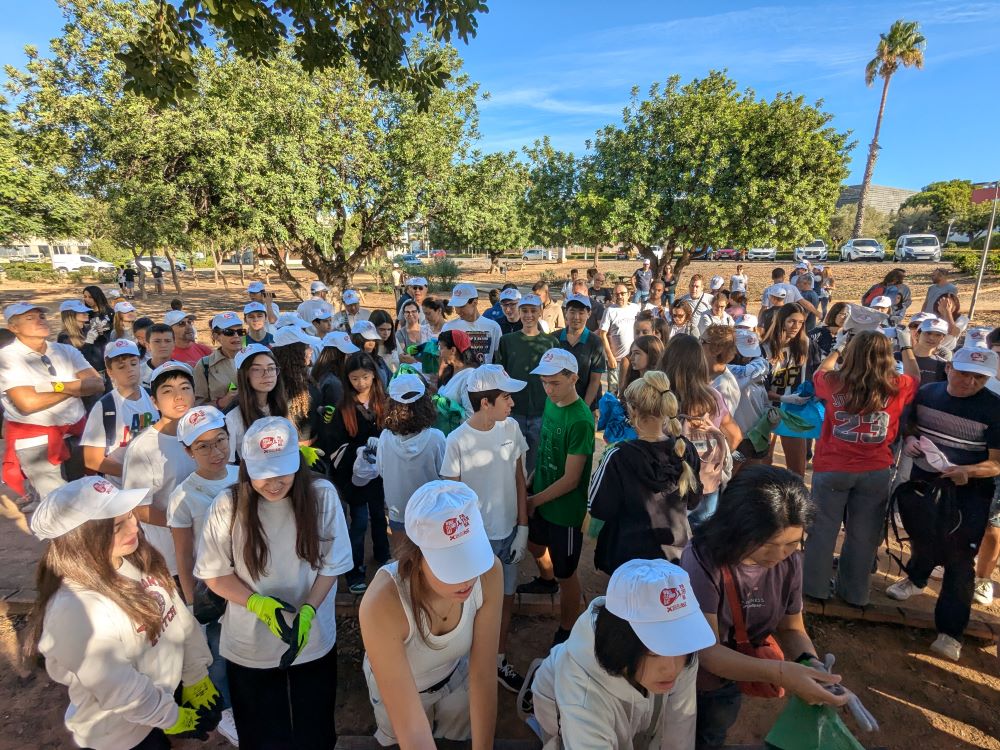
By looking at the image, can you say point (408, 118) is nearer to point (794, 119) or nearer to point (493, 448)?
point (794, 119)

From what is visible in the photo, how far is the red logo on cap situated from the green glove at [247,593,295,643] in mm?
659

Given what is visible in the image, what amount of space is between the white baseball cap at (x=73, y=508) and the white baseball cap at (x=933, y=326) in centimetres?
651

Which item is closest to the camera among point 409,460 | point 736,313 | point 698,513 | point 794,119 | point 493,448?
point 493,448

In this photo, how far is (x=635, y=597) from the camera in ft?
5.25

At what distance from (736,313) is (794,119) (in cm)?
1210

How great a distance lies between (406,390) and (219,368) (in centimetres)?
274

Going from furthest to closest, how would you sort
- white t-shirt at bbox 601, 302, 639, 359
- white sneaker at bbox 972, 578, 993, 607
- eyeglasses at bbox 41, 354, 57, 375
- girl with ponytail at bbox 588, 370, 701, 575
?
1. white t-shirt at bbox 601, 302, 639, 359
2. eyeglasses at bbox 41, 354, 57, 375
3. white sneaker at bbox 972, 578, 993, 607
4. girl with ponytail at bbox 588, 370, 701, 575

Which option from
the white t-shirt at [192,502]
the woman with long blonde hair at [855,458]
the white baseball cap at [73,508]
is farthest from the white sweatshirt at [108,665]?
the woman with long blonde hair at [855,458]

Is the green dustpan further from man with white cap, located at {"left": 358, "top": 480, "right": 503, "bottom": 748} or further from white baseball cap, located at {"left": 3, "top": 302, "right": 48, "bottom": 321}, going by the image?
white baseball cap, located at {"left": 3, "top": 302, "right": 48, "bottom": 321}

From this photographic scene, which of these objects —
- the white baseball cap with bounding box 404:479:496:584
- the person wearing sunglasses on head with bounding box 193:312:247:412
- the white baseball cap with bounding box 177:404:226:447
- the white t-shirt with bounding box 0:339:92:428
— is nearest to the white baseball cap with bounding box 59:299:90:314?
the white t-shirt with bounding box 0:339:92:428

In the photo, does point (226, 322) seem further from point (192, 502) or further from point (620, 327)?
point (620, 327)

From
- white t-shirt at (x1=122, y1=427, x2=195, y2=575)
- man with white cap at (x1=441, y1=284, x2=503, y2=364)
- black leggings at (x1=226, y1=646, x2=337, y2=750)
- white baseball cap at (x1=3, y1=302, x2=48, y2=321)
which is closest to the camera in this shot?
black leggings at (x1=226, y1=646, x2=337, y2=750)

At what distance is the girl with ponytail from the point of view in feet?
8.65

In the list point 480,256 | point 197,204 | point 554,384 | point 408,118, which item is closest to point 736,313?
point 554,384
